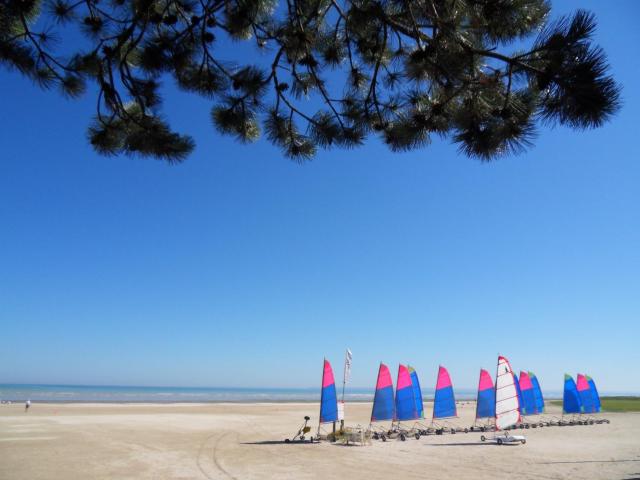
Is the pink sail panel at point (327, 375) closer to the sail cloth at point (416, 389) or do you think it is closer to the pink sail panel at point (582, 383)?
the sail cloth at point (416, 389)

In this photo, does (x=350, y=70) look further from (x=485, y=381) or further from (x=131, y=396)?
(x=131, y=396)

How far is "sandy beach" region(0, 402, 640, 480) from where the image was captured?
9.75m

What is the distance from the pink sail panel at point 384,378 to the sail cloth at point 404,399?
2.50 ft

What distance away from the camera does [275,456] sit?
468 inches

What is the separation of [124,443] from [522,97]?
1445 cm

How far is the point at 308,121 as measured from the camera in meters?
5.18

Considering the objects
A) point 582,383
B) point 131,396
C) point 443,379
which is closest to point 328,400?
point 443,379

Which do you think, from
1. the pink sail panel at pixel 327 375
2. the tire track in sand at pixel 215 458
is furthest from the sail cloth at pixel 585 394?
the tire track in sand at pixel 215 458

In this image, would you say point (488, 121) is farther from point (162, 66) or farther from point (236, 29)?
point (162, 66)

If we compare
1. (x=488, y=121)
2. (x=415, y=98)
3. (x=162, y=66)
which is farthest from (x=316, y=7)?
(x=488, y=121)

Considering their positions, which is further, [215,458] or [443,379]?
[443,379]

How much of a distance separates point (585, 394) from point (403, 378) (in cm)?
1356

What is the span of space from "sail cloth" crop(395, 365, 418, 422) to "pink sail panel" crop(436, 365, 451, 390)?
7.22 feet

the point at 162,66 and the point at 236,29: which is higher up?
the point at 236,29
